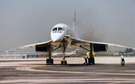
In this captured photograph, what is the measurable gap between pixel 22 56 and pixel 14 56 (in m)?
2.00

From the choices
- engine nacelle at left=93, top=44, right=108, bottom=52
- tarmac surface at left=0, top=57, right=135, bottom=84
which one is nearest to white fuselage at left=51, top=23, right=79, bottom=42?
engine nacelle at left=93, top=44, right=108, bottom=52

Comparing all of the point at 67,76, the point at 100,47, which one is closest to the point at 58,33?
the point at 100,47

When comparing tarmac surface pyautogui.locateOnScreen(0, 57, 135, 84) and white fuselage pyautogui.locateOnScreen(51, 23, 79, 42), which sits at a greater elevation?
white fuselage pyautogui.locateOnScreen(51, 23, 79, 42)

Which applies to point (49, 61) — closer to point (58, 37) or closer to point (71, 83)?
point (58, 37)

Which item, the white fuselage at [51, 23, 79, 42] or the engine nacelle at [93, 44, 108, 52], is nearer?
the white fuselage at [51, 23, 79, 42]

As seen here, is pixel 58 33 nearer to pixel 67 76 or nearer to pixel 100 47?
pixel 100 47

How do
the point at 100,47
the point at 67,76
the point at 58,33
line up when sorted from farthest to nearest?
the point at 100,47
the point at 58,33
the point at 67,76

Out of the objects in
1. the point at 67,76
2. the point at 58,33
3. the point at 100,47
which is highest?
the point at 58,33

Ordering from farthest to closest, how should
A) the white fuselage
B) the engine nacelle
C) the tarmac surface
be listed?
the engine nacelle, the white fuselage, the tarmac surface

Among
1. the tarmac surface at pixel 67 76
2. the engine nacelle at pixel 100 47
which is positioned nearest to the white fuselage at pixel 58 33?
the engine nacelle at pixel 100 47

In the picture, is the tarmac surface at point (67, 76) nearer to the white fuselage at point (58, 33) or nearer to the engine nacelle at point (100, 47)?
the white fuselage at point (58, 33)

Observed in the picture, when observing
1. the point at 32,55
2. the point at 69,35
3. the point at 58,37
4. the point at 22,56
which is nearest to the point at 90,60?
the point at 69,35

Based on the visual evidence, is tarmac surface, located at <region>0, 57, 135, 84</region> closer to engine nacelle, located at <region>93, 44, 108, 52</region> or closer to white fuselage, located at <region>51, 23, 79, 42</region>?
white fuselage, located at <region>51, 23, 79, 42</region>

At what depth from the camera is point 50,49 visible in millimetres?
24953
